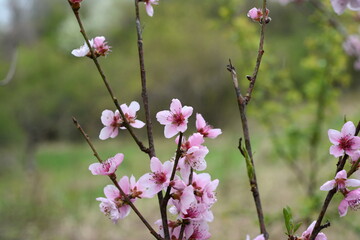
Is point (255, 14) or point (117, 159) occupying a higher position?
point (255, 14)

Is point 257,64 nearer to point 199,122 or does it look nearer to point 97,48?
point 199,122

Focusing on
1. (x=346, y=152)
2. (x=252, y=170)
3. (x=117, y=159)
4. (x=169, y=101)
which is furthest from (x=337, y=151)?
(x=169, y=101)

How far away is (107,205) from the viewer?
78 centimetres

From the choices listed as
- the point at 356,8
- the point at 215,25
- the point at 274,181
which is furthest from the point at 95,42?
the point at 274,181

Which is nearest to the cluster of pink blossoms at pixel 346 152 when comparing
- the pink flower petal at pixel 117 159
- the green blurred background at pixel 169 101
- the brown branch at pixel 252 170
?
the brown branch at pixel 252 170

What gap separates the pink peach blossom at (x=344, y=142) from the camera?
709mm

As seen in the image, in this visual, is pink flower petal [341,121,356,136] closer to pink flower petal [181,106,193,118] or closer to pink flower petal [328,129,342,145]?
pink flower petal [328,129,342,145]

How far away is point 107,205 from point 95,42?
0.29 metres

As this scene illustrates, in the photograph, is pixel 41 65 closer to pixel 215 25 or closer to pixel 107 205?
pixel 215 25

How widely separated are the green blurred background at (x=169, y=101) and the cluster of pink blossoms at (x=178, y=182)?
0.56 metres

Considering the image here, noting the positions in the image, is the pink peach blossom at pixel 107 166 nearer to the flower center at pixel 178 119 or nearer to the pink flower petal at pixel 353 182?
the flower center at pixel 178 119

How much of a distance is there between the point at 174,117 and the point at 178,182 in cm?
11

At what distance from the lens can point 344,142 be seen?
2.35 feet

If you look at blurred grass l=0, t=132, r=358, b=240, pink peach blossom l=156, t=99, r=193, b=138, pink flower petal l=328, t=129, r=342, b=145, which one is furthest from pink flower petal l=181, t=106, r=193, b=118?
blurred grass l=0, t=132, r=358, b=240
